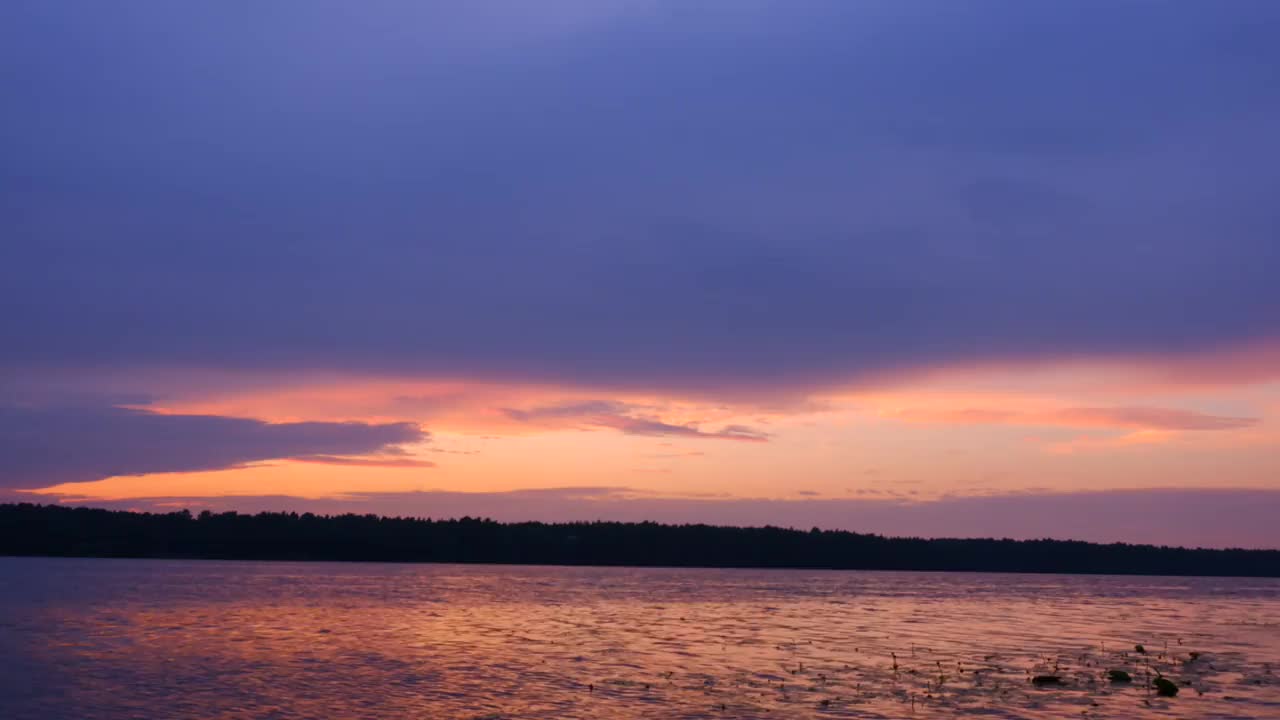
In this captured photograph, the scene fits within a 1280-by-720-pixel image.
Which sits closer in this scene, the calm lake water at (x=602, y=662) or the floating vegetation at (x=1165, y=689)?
the calm lake water at (x=602, y=662)

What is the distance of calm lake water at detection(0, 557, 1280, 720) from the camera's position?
3494 centimetres

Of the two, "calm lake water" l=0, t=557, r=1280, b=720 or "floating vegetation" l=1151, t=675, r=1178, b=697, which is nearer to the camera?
"calm lake water" l=0, t=557, r=1280, b=720

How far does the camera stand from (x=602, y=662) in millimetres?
47344

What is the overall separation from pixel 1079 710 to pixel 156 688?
1283 inches

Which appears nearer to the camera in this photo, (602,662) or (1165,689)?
(1165,689)

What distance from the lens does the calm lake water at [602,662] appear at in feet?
115

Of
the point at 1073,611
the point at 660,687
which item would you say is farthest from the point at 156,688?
the point at 1073,611

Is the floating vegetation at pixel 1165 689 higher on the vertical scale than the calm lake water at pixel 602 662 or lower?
higher

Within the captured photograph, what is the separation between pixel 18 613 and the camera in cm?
7581

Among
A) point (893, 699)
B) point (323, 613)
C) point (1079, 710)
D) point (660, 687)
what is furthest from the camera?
point (323, 613)

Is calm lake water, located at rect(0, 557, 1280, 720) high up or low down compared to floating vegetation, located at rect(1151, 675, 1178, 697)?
down

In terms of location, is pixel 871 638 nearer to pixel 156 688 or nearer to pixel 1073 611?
pixel 156 688

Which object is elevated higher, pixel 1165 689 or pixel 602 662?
pixel 1165 689

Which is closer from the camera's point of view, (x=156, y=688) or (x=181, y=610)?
(x=156, y=688)
